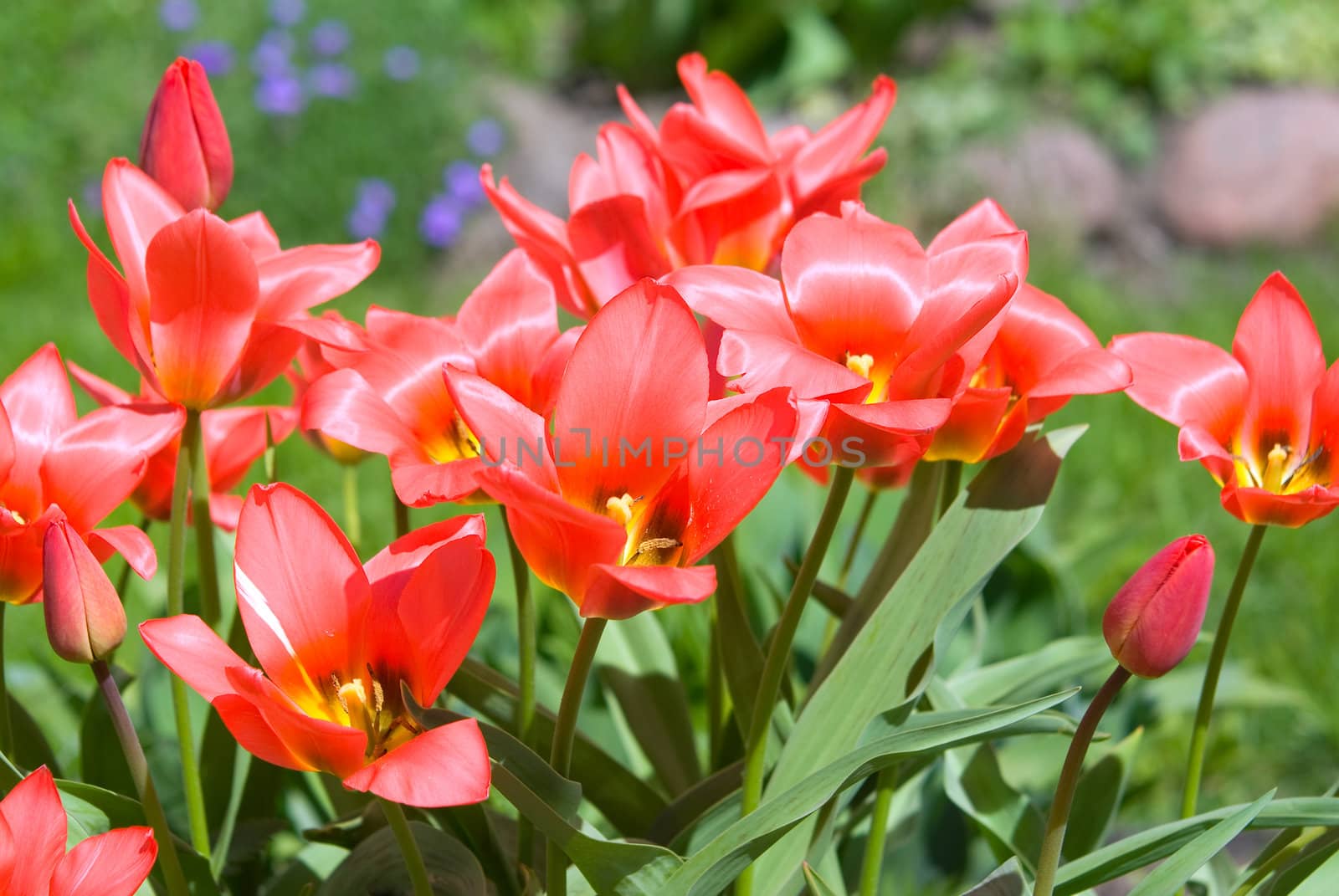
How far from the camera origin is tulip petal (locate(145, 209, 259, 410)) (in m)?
0.90

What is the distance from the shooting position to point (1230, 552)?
2.79m

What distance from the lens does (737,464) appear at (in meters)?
0.75

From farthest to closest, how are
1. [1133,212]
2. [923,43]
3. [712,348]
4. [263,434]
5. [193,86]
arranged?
[923,43]
[1133,212]
[263,434]
[193,86]
[712,348]

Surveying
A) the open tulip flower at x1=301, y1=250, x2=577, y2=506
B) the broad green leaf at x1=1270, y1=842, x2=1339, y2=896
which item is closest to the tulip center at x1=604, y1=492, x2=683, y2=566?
the open tulip flower at x1=301, y1=250, x2=577, y2=506

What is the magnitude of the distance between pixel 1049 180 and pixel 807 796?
4740mm

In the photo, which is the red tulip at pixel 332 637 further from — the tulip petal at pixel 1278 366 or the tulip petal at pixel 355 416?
the tulip petal at pixel 1278 366

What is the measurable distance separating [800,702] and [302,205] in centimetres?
410

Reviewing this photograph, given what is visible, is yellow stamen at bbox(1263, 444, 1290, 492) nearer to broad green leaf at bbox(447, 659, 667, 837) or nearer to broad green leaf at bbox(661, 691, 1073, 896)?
broad green leaf at bbox(661, 691, 1073, 896)

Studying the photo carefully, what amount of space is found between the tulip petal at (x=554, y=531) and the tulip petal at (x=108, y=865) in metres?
0.28

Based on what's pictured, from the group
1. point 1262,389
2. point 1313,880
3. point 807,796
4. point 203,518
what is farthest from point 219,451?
point 1313,880

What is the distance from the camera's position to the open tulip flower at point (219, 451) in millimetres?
1110

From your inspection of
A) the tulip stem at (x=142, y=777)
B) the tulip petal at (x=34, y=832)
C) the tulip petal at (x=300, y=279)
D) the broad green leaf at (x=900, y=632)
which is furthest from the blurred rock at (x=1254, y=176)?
the tulip petal at (x=34, y=832)

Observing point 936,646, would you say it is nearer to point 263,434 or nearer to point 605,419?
point 605,419

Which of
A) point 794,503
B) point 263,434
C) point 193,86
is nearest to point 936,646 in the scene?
point 263,434
